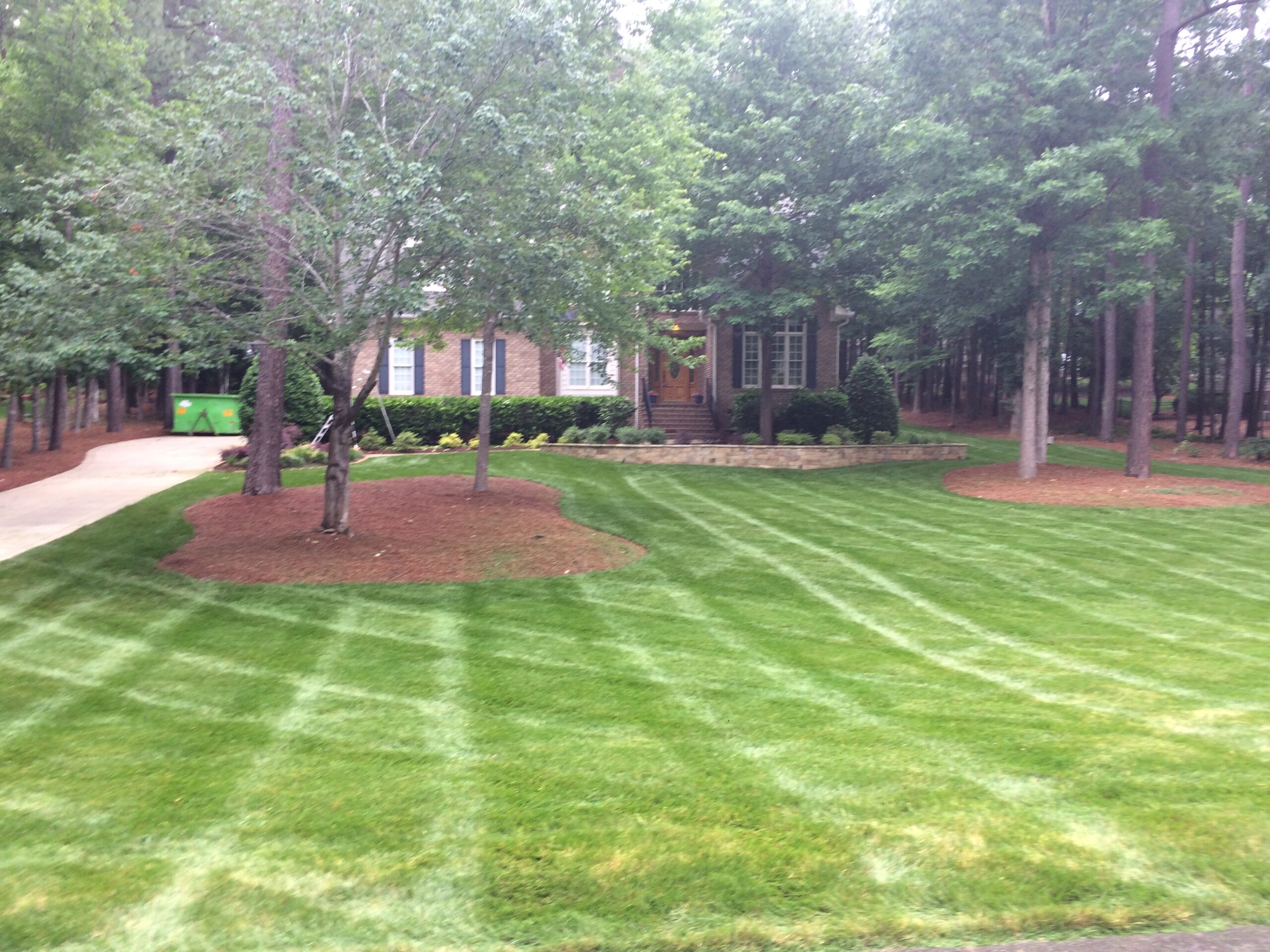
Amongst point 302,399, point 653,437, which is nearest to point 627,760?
point 653,437

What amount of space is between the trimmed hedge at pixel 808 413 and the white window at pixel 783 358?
995 mm

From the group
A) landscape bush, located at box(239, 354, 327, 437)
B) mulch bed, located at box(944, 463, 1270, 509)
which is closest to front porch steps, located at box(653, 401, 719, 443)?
mulch bed, located at box(944, 463, 1270, 509)

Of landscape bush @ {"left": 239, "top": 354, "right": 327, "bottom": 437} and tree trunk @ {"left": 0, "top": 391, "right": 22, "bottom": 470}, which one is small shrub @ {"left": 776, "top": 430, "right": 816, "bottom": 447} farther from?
tree trunk @ {"left": 0, "top": 391, "right": 22, "bottom": 470}

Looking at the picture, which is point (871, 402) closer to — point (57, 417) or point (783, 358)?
point (783, 358)

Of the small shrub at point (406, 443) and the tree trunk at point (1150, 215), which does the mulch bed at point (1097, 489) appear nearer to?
the tree trunk at point (1150, 215)

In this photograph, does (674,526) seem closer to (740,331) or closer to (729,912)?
(729,912)

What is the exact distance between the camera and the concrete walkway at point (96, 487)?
11703mm

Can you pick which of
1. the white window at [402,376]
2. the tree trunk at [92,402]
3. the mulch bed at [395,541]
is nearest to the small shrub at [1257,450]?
the mulch bed at [395,541]

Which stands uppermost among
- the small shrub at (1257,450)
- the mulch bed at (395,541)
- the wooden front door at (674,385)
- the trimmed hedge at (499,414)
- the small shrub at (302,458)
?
the wooden front door at (674,385)

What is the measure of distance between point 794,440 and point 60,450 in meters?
16.1

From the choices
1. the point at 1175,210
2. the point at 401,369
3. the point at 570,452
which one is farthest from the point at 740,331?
the point at 1175,210

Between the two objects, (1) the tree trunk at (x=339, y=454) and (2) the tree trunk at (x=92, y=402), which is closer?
(1) the tree trunk at (x=339, y=454)

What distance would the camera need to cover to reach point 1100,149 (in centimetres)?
1457

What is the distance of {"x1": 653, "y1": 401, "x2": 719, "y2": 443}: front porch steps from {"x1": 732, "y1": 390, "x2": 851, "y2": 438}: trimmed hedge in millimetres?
1043
